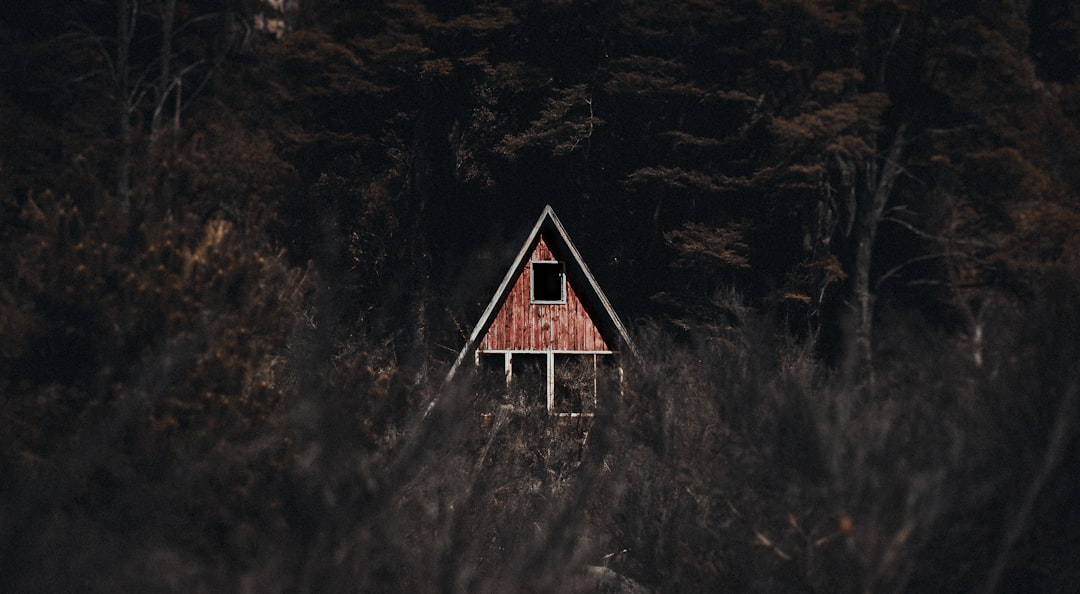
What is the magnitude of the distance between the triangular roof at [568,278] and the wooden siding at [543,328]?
0.18m

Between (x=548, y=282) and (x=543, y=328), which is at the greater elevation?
(x=548, y=282)

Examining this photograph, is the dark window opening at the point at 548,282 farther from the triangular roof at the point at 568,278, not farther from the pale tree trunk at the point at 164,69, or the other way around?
the pale tree trunk at the point at 164,69

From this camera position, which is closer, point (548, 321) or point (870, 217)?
point (548, 321)

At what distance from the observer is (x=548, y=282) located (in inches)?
1401

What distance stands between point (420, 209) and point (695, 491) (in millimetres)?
24892

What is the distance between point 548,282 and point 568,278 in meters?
0.75

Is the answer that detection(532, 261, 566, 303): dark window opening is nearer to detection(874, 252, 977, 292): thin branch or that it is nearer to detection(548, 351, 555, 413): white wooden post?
detection(548, 351, 555, 413): white wooden post

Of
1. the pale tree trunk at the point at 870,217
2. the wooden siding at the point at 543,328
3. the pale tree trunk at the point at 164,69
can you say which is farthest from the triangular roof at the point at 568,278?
the pale tree trunk at the point at 164,69

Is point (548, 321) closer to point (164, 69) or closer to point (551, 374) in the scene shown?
point (551, 374)

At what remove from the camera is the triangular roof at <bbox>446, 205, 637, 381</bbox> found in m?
33.0

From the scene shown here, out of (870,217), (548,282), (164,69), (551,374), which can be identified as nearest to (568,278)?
(548,282)

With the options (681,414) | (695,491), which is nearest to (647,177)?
(681,414)

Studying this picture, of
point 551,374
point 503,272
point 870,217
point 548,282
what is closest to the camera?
point 551,374

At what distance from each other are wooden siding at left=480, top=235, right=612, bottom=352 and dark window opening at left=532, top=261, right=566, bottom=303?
0.52 ft
